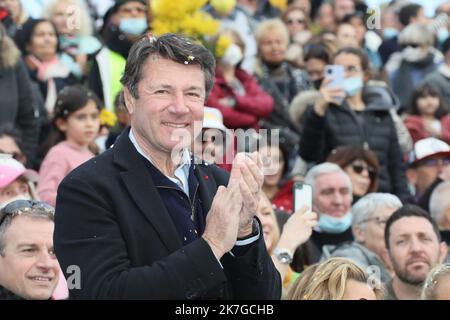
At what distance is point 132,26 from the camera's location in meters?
10.0

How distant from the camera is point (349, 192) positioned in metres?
8.48

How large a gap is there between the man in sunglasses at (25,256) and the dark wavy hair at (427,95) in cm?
661

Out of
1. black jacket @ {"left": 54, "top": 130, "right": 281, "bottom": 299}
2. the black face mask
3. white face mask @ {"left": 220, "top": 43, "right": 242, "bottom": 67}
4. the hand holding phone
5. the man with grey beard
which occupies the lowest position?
the man with grey beard

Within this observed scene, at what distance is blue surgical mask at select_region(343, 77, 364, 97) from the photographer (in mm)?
9945

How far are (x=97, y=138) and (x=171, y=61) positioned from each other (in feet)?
17.4

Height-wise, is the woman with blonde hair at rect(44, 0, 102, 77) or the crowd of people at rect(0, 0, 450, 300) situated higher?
the woman with blonde hair at rect(44, 0, 102, 77)

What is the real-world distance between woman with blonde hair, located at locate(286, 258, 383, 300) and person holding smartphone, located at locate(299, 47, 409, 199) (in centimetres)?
403

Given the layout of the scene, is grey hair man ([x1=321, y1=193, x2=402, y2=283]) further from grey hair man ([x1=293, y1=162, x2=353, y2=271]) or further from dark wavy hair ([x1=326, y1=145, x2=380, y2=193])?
dark wavy hair ([x1=326, y1=145, x2=380, y2=193])

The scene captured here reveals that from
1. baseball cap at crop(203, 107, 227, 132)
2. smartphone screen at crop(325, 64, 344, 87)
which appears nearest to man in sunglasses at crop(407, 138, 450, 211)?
smartphone screen at crop(325, 64, 344, 87)

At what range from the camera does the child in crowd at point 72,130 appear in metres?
8.00

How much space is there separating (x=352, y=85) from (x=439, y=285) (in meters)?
5.20

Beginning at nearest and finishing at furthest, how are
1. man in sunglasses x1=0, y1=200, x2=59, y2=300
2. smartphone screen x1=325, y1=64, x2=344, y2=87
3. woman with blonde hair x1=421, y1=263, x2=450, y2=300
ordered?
woman with blonde hair x1=421, y1=263, x2=450, y2=300 < man in sunglasses x1=0, y1=200, x2=59, y2=300 < smartphone screen x1=325, y1=64, x2=344, y2=87

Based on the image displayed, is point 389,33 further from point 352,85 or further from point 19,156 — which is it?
point 19,156
